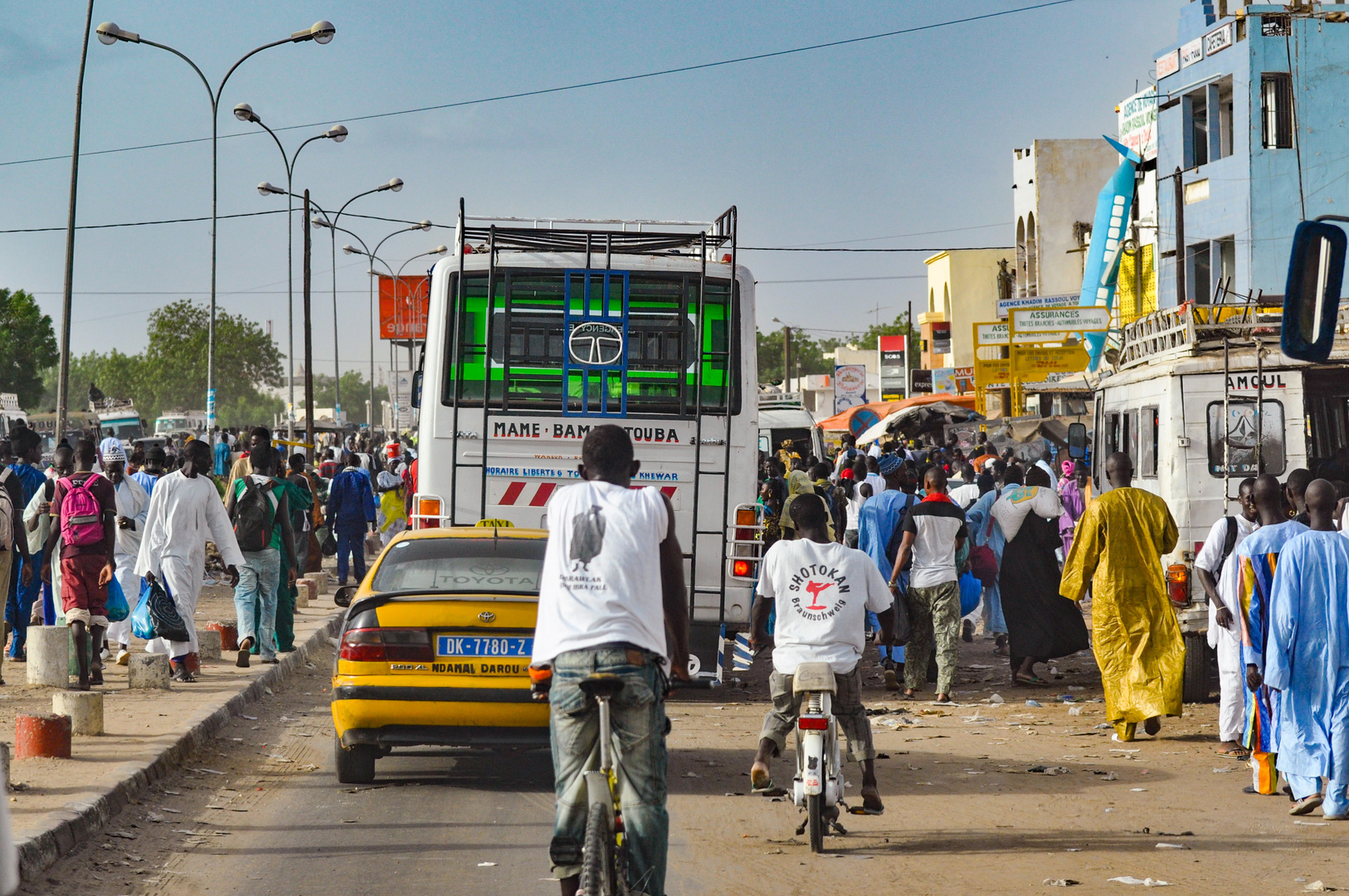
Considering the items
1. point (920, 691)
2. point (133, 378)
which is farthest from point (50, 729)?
point (133, 378)

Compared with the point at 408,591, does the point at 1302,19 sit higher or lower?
higher

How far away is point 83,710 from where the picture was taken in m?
9.02

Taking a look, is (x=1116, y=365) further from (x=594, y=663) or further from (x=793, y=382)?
(x=793, y=382)

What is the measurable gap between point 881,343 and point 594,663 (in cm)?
6477

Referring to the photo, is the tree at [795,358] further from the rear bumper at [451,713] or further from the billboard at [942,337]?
the rear bumper at [451,713]

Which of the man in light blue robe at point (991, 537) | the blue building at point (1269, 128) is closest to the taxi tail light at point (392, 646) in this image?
the man in light blue robe at point (991, 537)

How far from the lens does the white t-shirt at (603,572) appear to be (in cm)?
476

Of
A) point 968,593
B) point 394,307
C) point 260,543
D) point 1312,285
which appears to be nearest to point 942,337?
point 394,307

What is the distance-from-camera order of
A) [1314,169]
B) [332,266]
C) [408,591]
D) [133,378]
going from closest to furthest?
[408,591] < [1314,169] < [332,266] < [133,378]

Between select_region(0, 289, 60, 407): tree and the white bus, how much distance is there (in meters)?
80.1

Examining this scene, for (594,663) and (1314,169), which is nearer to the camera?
(594,663)

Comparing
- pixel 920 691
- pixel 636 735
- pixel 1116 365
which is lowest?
pixel 920 691

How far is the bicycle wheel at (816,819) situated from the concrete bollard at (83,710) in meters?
4.74

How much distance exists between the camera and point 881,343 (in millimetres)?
68562
